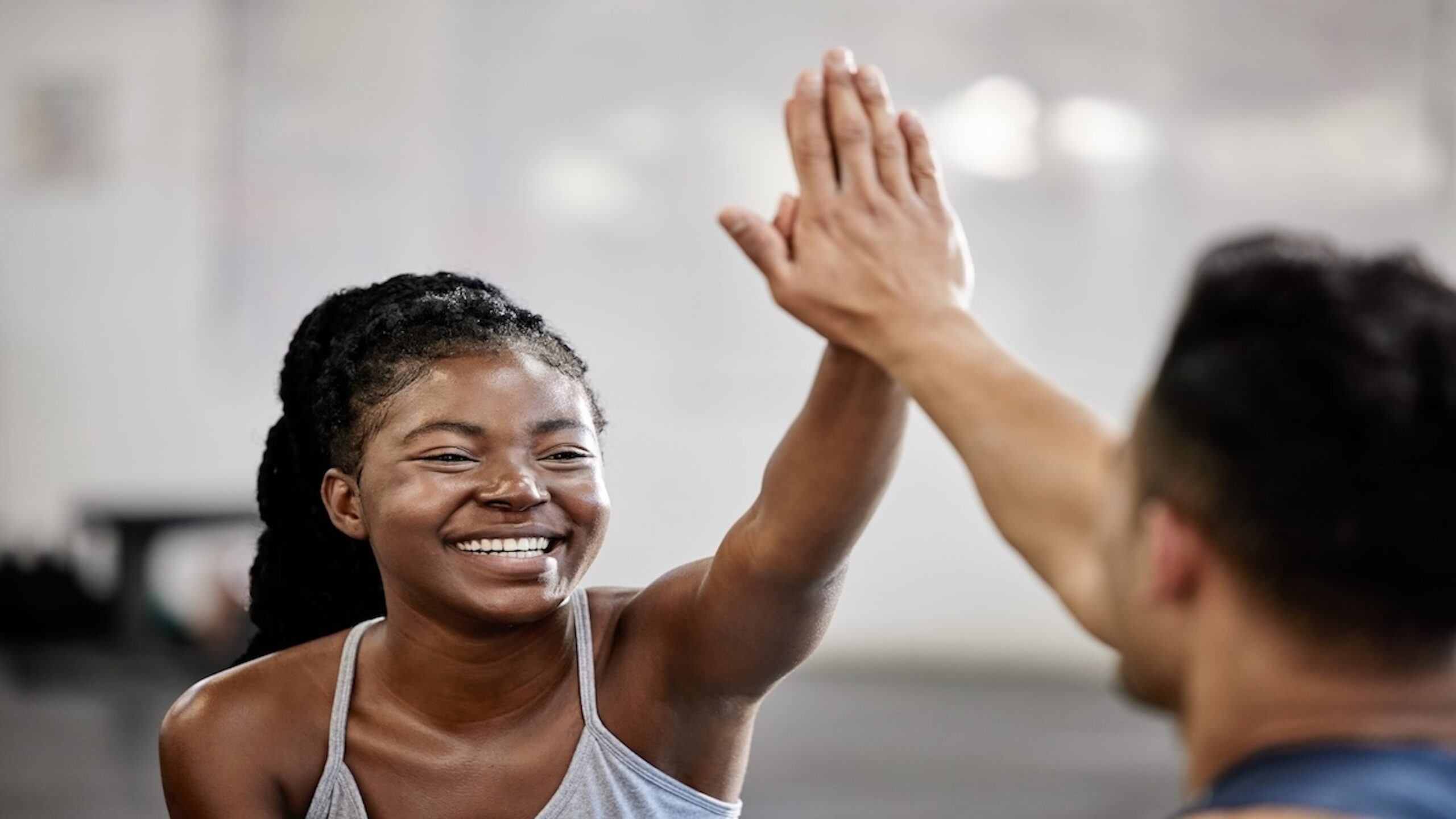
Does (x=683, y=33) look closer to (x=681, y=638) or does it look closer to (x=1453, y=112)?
(x=1453, y=112)

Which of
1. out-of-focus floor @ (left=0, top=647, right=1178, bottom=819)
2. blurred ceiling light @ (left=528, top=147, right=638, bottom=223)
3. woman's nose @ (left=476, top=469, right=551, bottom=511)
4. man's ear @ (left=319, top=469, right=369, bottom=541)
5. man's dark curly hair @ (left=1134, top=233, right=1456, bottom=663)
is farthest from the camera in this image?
blurred ceiling light @ (left=528, top=147, right=638, bottom=223)

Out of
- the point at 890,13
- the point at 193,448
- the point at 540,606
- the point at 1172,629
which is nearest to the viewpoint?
the point at 1172,629

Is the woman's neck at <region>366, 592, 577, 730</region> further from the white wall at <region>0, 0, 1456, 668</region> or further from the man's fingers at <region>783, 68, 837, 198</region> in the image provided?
the white wall at <region>0, 0, 1456, 668</region>

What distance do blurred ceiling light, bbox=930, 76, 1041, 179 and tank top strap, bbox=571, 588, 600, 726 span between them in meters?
5.48

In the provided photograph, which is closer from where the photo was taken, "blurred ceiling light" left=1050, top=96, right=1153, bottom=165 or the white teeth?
the white teeth

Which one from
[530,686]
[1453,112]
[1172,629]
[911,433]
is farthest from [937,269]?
[1453,112]

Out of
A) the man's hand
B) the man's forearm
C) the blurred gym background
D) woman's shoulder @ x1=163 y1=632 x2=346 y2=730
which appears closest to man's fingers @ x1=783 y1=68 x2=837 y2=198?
the man's hand

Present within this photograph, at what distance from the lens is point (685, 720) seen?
1.62 meters

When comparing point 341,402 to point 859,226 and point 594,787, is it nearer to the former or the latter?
point 594,787

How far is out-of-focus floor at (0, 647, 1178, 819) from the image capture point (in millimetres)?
4398

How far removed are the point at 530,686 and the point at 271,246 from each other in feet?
19.6

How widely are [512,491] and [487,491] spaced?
3cm

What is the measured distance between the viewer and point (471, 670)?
5.32 ft

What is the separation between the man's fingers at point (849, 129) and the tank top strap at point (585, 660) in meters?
0.65
